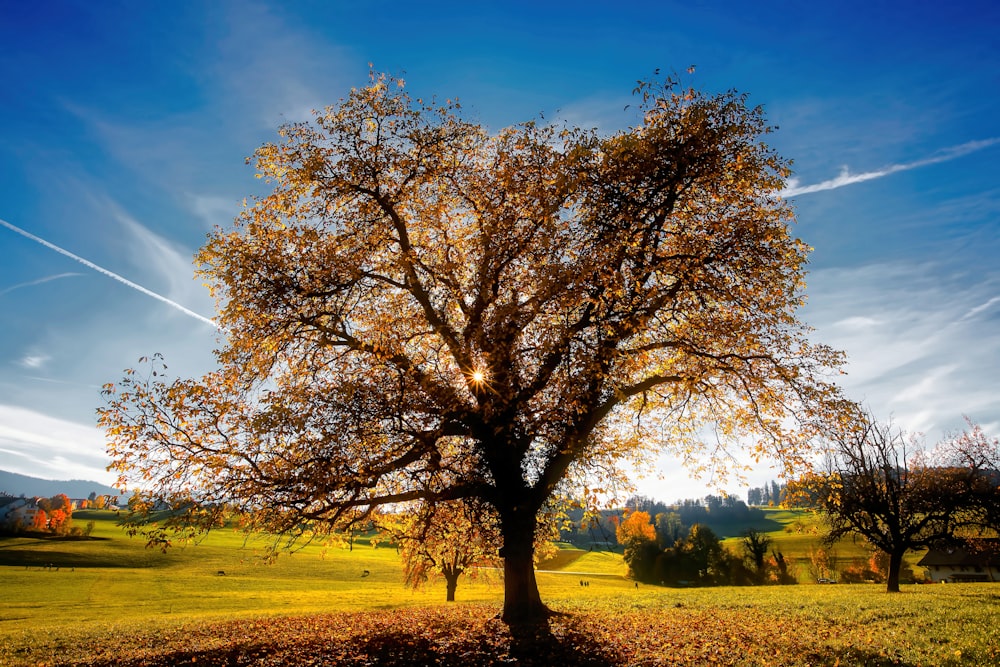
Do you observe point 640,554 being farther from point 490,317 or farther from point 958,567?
point 490,317

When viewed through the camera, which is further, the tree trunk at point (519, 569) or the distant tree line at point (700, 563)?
the distant tree line at point (700, 563)

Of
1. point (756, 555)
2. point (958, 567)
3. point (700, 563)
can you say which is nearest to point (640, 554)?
point (700, 563)

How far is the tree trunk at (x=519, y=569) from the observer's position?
17.1 metres

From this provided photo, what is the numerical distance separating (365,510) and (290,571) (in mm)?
67283

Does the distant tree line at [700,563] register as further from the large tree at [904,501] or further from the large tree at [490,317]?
the large tree at [490,317]

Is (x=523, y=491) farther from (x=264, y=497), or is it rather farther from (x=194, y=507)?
(x=194, y=507)

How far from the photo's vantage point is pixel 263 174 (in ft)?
59.1

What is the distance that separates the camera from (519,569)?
56.7ft

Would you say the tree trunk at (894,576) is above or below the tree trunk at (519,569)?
below

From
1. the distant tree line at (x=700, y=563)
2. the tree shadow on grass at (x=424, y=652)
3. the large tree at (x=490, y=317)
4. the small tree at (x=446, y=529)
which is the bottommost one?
the distant tree line at (x=700, y=563)

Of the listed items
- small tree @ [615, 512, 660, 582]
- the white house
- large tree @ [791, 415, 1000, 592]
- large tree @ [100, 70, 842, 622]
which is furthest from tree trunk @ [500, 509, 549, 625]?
the white house

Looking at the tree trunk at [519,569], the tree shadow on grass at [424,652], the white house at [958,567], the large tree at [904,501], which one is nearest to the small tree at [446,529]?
the tree trunk at [519,569]

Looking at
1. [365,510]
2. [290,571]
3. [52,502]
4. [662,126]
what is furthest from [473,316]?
[52,502]

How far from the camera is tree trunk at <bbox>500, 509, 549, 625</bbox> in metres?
17.1
